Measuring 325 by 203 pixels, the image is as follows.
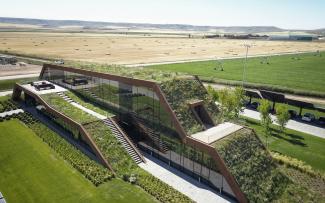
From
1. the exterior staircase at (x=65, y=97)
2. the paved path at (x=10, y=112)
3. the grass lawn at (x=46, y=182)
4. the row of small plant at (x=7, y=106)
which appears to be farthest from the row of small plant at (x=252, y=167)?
the row of small plant at (x=7, y=106)

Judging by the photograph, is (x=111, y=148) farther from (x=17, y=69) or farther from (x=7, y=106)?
(x=17, y=69)

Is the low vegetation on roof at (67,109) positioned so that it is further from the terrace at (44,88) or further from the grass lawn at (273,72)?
the grass lawn at (273,72)

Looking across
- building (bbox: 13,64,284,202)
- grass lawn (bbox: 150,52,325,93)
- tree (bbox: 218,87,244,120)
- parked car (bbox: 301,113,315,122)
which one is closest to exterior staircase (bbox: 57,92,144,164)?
building (bbox: 13,64,284,202)

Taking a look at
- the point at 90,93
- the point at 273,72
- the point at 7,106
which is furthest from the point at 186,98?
the point at 273,72

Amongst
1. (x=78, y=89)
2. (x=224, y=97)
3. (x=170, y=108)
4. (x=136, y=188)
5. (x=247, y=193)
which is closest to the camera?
(x=247, y=193)

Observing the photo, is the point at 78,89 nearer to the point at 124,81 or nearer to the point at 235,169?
the point at 124,81

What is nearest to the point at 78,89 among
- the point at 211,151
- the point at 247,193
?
the point at 211,151
